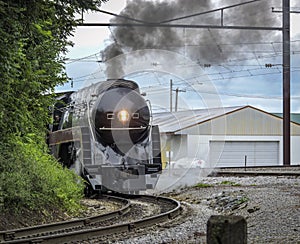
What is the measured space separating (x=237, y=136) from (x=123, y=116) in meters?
27.2

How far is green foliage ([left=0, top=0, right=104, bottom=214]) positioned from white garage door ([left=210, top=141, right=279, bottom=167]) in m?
27.7

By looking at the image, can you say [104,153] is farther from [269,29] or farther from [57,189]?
[269,29]

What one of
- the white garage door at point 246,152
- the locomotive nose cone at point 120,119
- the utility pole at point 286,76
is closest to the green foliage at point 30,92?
the locomotive nose cone at point 120,119

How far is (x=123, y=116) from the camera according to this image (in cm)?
1655

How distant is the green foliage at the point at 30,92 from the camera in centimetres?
856

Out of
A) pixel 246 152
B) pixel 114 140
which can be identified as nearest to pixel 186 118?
pixel 246 152

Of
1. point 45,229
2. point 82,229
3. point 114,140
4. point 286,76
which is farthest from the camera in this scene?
point 286,76

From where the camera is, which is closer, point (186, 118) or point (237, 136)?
point (237, 136)

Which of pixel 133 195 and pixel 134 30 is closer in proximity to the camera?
pixel 133 195

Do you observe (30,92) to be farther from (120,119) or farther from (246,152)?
(246,152)

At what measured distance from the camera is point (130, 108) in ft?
54.7

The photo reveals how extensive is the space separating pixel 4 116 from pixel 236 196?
715cm

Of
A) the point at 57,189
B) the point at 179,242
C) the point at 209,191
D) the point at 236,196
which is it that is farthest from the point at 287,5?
the point at 179,242

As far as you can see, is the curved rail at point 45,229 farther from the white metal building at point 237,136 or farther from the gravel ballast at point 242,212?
the white metal building at point 237,136
